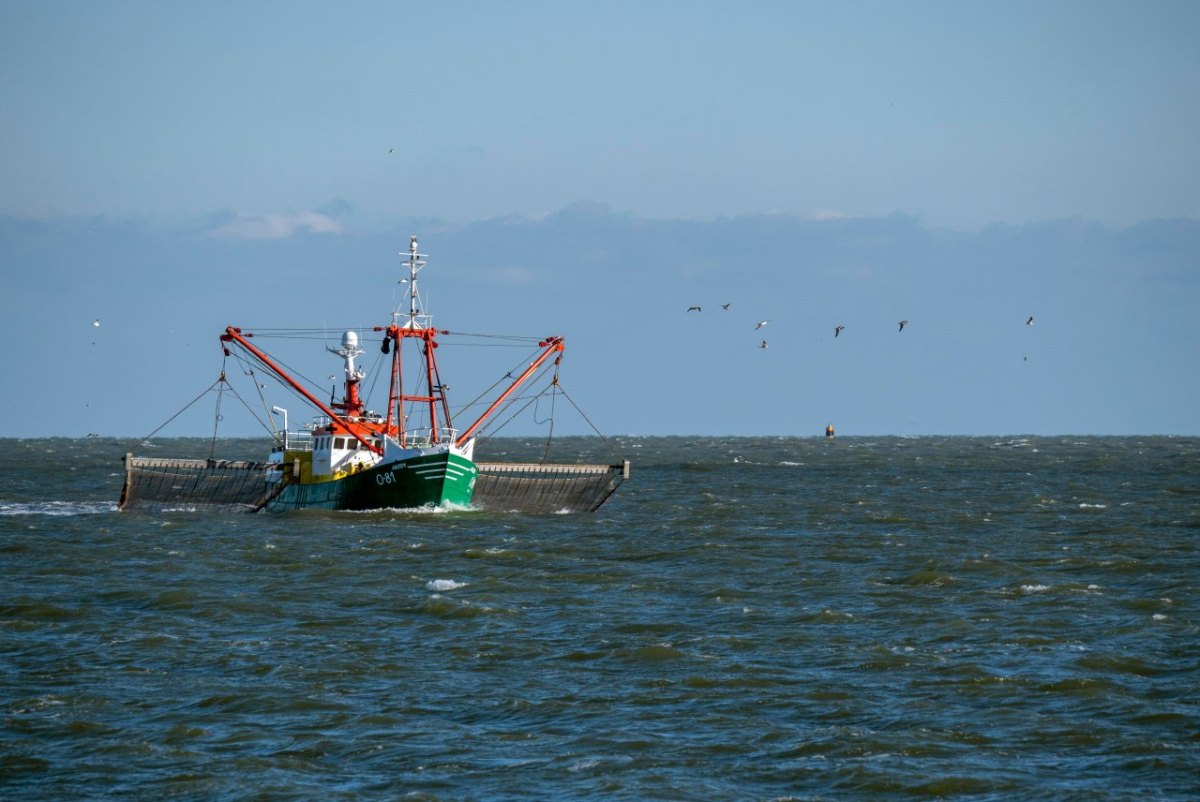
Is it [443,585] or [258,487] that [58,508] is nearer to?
[258,487]

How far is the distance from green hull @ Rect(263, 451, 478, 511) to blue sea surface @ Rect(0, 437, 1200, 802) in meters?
4.78

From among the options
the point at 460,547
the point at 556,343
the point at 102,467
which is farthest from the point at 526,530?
the point at 102,467

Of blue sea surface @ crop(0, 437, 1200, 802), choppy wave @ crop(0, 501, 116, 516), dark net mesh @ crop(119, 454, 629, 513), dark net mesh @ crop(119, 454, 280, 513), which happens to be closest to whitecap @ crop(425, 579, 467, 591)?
blue sea surface @ crop(0, 437, 1200, 802)

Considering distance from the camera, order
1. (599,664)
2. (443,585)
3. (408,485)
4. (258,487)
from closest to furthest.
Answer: (599,664), (443,585), (408,485), (258,487)

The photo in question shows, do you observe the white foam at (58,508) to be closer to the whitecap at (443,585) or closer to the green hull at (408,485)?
the green hull at (408,485)

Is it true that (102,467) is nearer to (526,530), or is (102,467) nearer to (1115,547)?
(526,530)

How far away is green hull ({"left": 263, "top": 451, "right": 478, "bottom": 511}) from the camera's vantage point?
5994 cm

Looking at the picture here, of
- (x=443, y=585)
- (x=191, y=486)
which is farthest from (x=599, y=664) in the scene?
(x=191, y=486)

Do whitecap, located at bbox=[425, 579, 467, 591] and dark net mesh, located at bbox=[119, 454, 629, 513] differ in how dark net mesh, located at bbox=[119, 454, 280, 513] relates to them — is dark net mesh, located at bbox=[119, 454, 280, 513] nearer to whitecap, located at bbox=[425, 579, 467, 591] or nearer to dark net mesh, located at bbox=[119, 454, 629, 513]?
dark net mesh, located at bbox=[119, 454, 629, 513]

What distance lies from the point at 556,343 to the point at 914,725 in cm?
4594

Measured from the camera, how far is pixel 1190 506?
222ft

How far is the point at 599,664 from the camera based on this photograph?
2853 centimetres

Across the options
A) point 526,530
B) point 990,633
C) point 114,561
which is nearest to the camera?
point 990,633

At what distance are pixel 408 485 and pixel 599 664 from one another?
3267 cm
